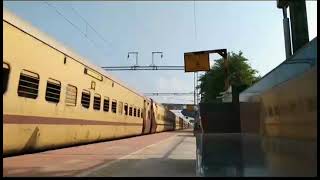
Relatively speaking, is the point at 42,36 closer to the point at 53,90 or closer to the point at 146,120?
the point at 53,90

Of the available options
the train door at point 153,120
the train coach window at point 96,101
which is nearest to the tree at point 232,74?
the train door at point 153,120

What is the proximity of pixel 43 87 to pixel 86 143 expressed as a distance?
5477mm

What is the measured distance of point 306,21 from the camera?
16844 millimetres

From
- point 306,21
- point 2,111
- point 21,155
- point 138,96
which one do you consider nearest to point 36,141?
point 21,155

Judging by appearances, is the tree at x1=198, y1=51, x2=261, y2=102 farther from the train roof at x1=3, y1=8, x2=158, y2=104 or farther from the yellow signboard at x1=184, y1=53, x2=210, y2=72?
the train roof at x1=3, y1=8, x2=158, y2=104

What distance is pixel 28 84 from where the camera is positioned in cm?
1030

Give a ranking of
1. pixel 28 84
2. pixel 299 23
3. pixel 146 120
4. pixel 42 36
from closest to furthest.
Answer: pixel 28 84, pixel 42 36, pixel 299 23, pixel 146 120

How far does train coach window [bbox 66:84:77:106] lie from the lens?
12978 mm

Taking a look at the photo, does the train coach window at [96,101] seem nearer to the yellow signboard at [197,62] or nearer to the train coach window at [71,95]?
the train coach window at [71,95]

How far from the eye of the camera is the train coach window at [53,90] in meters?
11.5

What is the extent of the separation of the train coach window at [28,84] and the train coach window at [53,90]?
0.76 m

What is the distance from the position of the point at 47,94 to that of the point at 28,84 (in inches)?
47.3

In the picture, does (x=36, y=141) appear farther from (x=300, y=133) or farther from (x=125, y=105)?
(x=125, y=105)

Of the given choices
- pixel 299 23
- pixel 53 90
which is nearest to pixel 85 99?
pixel 53 90
